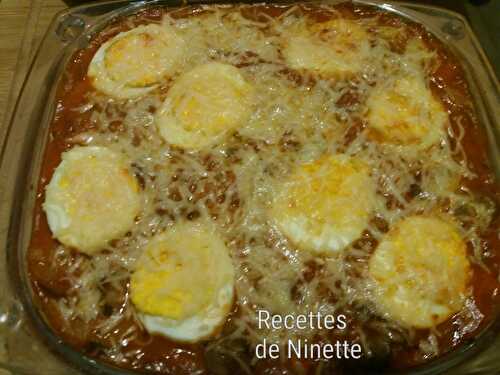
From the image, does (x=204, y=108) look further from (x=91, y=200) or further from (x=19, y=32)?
(x=19, y=32)

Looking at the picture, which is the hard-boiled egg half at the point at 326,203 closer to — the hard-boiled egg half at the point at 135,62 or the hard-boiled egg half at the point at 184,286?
the hard-boiled egg half at the point at 184,286

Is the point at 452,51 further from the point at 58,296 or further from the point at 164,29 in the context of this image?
the point at 58,296

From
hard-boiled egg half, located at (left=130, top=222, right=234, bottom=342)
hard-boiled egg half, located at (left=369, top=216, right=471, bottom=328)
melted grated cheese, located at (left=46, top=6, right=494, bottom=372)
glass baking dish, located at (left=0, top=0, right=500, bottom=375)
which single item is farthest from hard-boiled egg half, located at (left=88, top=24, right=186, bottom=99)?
hard-boiled egg half, located at (left=369, top=216, right=471, bottom=328)

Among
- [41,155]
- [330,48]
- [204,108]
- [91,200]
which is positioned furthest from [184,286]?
[330,48]

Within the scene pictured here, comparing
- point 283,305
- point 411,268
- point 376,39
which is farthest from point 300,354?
point 376,39

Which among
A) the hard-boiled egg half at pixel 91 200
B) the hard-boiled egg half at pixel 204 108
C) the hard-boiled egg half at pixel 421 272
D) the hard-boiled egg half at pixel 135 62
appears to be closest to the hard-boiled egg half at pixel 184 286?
the hard-boiled egg half at pixel 91 200

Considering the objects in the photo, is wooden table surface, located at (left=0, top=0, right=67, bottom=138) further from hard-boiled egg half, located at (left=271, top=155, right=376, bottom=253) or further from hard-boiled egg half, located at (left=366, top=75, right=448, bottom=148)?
hard-boiled egg half, located at (left=366, top=75, right=448, bottom=148)
